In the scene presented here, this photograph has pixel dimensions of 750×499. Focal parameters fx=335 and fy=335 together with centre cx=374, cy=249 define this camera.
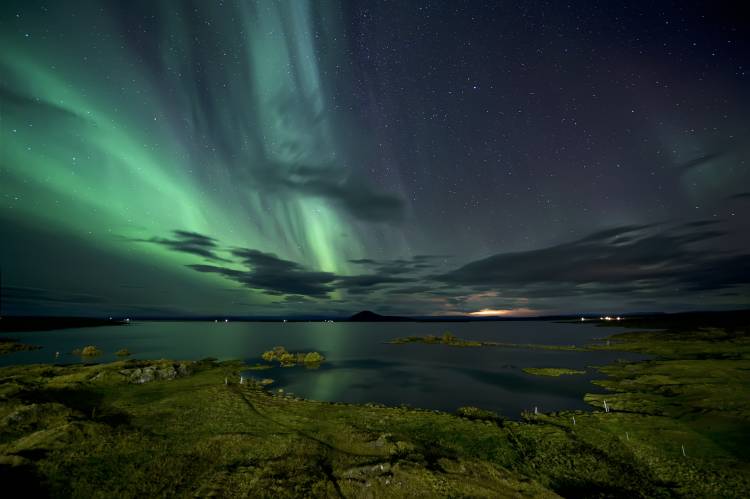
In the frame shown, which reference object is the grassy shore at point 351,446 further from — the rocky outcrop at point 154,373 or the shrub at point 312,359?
the shrub at point 312,359

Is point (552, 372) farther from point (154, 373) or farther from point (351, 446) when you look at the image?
point (154, 373)

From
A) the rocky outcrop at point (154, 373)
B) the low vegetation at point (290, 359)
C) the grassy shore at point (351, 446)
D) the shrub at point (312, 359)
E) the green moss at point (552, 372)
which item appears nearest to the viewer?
the grassy shore at point (351, 446)

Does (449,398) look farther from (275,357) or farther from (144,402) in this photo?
(275,357)

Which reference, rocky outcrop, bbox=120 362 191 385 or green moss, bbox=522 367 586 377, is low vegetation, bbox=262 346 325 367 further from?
green moss, bbox=522 367 586 377

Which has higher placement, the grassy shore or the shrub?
the grassy shore

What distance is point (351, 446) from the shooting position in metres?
31.2

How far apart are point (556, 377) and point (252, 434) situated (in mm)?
67844

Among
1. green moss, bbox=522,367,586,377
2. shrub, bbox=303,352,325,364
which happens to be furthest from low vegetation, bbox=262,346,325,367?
green moss, bbox=522,367,586,377

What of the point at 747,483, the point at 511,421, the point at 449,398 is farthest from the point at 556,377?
the point at 747,483

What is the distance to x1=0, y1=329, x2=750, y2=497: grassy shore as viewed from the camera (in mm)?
23156

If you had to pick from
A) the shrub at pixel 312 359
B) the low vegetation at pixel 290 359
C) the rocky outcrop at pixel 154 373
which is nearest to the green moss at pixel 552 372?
the low vegetation at pixel 290 359

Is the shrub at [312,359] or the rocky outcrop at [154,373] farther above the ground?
the rocky outcrop at [154,373]

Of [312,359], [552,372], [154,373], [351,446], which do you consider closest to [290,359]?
[312,359]

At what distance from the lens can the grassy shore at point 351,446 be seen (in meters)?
23.2
